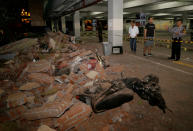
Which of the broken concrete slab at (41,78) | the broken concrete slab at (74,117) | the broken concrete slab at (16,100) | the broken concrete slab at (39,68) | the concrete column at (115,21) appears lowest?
the broken concrete slab at (74,117)

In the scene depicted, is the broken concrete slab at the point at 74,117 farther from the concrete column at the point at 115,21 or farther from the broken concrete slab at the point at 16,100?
the concrete column at the point at 115,21

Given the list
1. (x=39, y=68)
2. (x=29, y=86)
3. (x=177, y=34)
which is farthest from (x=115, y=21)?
(x=29, y=86)

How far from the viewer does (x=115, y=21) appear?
8.49 meters

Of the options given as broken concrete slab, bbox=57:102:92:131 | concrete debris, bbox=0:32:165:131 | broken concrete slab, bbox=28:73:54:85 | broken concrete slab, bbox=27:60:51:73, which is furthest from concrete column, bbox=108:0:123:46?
broken concrete slab, bbox=57:102:92:131

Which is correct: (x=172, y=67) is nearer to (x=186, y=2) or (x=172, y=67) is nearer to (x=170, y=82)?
(x=170, y=82)

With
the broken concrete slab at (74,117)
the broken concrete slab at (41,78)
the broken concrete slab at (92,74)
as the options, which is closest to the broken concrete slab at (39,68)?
the broken concrete slab at (41,78)

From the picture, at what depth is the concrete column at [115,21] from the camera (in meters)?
8.29

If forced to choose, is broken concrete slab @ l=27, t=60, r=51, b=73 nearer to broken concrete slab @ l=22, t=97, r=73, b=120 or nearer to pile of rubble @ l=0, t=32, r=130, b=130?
pile of rubble @ l=0, t=32, r=130, b=130

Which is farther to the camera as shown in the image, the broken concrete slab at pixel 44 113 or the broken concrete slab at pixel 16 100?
the broken concrete slab at pixel 16 100

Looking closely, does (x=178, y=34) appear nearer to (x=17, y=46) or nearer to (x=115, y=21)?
(x=115, y=21)

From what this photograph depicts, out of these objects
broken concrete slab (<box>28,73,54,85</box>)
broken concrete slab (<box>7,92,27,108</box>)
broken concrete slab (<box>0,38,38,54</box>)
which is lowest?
broken concrete slab (<box>7,92,27,108</box>)

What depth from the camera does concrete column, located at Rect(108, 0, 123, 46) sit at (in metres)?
8.29

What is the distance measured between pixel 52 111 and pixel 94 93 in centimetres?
124

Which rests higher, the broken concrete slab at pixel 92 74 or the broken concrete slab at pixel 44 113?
the broken concrete slab at pixel 92 74
